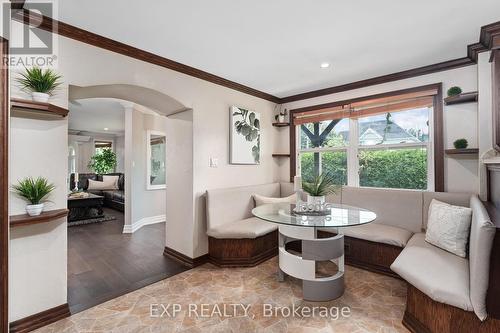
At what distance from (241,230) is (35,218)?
6.36 ft

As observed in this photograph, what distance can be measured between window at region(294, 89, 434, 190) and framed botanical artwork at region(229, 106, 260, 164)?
2.82ft

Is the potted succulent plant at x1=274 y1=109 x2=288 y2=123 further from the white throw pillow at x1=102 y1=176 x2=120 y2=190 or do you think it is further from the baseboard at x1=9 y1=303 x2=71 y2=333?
the white throw pillow at x1=102 y1=176 x2=120 y2=190

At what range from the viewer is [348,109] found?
3654 millimetres

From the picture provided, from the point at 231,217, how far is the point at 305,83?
227 cm

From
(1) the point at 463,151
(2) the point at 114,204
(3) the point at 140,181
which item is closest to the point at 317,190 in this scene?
(1) the point at 463,151

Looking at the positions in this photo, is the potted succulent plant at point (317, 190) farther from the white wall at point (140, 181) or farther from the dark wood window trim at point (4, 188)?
the white wall at point (140, 181)

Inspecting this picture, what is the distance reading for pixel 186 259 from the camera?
10.1 feet

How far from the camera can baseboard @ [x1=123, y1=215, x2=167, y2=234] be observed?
4.52m

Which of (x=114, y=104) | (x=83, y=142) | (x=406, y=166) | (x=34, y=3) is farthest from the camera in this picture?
(x=83, y=142)

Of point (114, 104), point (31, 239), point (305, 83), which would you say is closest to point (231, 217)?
point (31, 239)

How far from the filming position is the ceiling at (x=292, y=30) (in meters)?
1.85

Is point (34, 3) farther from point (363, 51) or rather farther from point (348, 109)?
point (348, 109)

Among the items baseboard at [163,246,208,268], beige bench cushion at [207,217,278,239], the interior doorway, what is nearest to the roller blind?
beige bench cushion at [207,217,278,239]

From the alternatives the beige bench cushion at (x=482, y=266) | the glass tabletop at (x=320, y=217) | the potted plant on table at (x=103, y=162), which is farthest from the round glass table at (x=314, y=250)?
the potted plant on table at (x=103, y=162)
